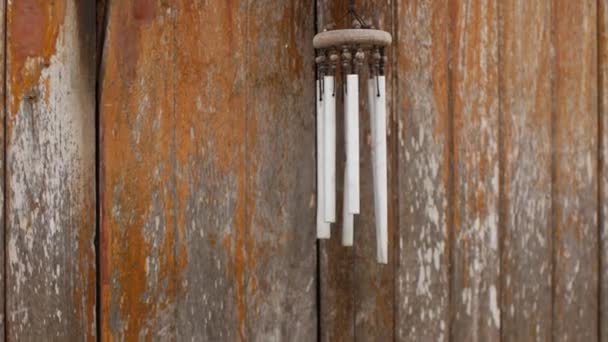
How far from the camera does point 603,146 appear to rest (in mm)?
1035

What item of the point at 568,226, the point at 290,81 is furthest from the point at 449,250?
the point at 290,81

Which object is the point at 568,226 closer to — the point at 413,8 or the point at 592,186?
the point at 592,186

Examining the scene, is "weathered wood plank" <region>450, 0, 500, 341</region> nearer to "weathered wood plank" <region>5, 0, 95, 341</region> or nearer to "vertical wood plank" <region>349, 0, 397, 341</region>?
"vertical wood plank" <region>349, 0, 397, 341</region>

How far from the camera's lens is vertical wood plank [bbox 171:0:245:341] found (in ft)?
2.92

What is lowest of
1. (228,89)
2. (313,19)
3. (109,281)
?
(109,281)

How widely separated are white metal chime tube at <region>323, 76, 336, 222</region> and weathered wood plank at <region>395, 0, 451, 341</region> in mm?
155

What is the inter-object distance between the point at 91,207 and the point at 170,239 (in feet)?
0.41

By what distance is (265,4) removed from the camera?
0.93 meters

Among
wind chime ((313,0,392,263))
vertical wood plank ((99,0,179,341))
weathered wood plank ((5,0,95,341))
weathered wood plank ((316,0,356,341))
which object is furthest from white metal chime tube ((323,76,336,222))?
weathered wood plank ((5,0,95,341))

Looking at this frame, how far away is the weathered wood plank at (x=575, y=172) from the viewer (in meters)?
1.01

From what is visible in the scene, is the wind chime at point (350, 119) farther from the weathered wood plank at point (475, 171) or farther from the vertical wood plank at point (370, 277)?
the weathered wood plank at point (475, 171)

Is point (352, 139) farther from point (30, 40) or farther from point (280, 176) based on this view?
point (30, 40)

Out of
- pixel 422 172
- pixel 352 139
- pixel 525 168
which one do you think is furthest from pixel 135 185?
pixel 525 168

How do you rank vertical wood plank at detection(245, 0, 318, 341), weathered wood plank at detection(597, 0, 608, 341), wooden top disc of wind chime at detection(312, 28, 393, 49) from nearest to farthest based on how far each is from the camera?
wooden top disc of wind chime at detection(312, 28, 393, 49)
vertical wood plank at detection(245, 0, 318, 341)
weathered wood plank at detection(597, 0, 608, 341)
